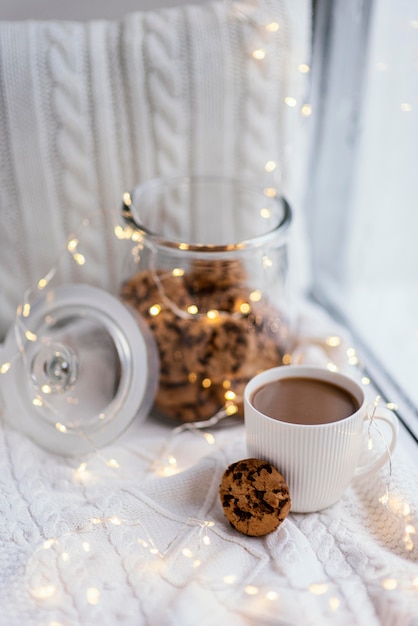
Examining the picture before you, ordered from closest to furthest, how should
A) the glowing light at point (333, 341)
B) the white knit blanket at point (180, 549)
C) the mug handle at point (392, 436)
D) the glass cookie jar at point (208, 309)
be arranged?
1. the white knit blanket at point (180, 549)
2. the mug handle at point (392, 436)
3. the glass cookie jar at point (208, 309)
4. the glowing light at point (333, 341)

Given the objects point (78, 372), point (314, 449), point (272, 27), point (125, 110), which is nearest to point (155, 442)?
point (78, 372)

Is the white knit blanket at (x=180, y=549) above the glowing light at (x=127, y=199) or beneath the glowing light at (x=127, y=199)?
beneath

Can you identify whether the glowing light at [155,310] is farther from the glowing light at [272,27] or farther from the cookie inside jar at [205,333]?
the glowing light at [272,27]

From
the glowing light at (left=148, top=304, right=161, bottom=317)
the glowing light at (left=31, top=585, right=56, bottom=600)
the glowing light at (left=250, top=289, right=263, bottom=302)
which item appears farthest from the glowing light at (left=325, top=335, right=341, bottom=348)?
the glowing light at (left=31, top=585, right=56, bottom=600)

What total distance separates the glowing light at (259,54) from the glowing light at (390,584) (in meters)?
0.63

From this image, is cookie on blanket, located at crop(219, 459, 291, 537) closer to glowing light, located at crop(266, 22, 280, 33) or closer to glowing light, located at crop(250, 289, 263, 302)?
glowing light, located at crop(250, 289, 263, 302)

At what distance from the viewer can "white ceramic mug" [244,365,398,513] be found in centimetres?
65

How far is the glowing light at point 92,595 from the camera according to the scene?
576mm

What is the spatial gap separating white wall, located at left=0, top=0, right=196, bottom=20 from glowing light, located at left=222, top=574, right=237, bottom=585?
2.40ft

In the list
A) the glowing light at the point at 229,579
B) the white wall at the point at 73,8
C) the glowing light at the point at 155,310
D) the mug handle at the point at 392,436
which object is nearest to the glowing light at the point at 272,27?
the white wall at the point at 73,8

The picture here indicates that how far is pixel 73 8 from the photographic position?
94 centimetres

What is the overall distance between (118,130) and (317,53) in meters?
0.37

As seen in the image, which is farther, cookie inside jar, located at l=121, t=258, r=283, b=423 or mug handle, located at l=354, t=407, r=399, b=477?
cookie inside jar, located at l=121, t=258, r=283, b=423

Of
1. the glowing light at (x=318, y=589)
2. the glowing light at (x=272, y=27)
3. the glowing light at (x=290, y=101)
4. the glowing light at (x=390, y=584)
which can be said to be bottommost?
the glowing light at (x=318, y=589)
